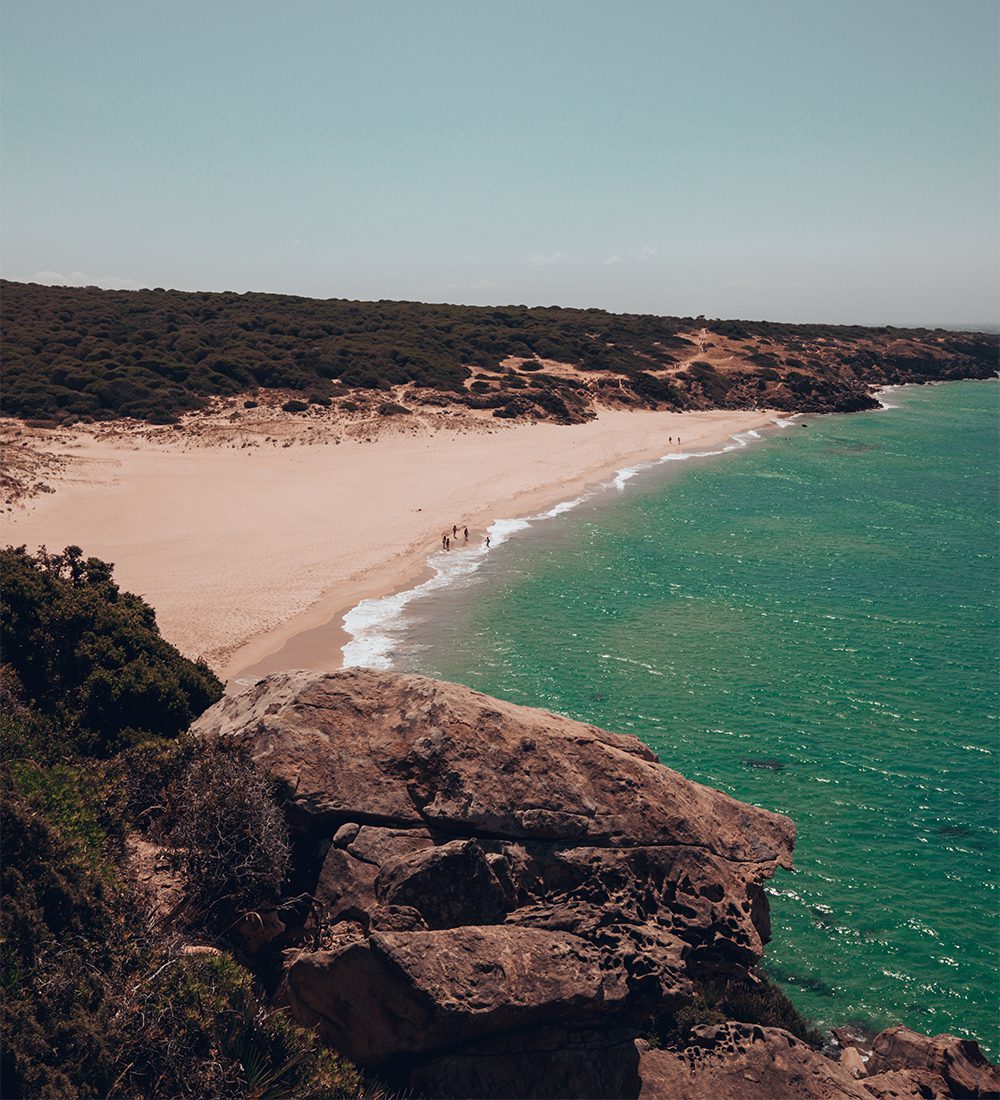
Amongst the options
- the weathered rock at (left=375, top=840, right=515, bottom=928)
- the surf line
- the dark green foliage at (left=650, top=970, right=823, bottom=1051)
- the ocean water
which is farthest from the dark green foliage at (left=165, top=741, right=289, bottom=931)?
the ocean water

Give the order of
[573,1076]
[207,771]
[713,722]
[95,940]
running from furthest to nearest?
[713,722]
[207,771]
[573,1076]
[95,940]

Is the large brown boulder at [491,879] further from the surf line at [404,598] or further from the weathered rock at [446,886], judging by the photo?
the surf line at [404,598]

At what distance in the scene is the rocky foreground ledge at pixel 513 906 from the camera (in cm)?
1056

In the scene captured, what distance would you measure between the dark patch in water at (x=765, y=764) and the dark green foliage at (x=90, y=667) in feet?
49.1

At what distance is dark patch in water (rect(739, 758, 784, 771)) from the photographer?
23703 millimetres

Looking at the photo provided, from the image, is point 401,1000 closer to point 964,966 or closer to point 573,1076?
→ point 573,1076

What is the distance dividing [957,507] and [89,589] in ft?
180

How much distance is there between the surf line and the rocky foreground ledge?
7.19 metres

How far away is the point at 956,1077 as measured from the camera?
13656mm

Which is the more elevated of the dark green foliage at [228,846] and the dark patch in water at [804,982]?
the dark green foliage at [228,846]

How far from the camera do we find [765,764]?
2389 centimetres

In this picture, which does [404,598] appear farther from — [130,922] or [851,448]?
[851,448]

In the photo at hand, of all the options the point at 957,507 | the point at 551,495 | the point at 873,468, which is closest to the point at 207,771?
the point at 551,495

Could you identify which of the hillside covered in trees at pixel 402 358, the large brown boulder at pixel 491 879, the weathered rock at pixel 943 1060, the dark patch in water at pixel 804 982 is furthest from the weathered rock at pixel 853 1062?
the hillside covered in trees at pixel 402 358
